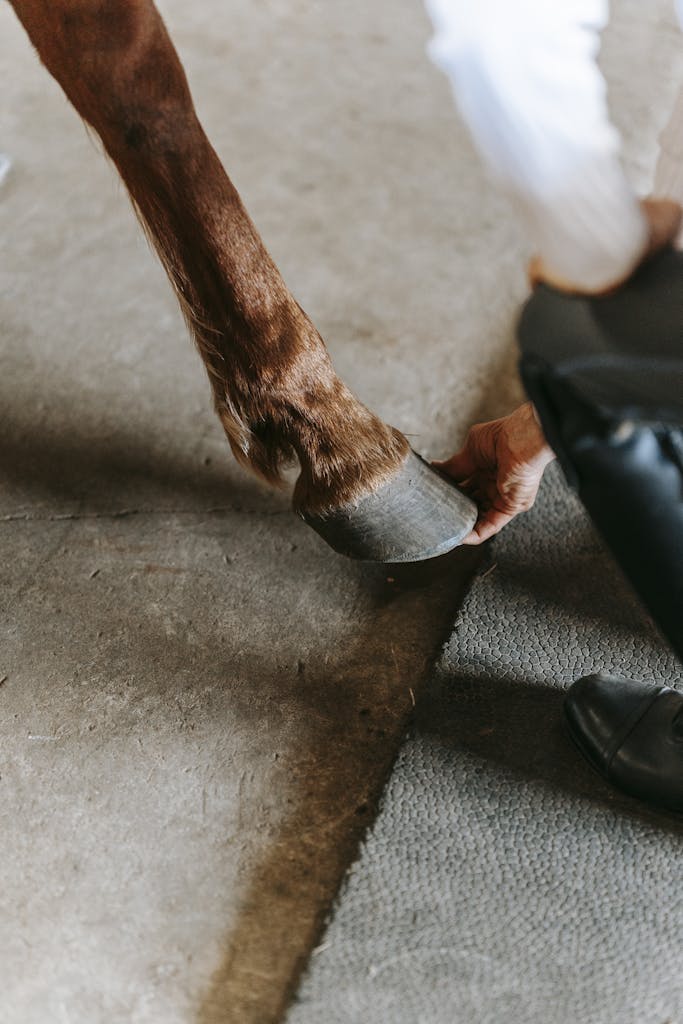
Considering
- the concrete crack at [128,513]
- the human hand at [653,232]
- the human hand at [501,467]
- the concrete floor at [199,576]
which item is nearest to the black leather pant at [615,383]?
the human hand at [653,232]

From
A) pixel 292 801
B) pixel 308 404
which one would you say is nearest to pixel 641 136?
pixel 308 404

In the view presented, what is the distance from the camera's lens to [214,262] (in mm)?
1047

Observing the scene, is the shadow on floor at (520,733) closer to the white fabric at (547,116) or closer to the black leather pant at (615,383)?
the black leather pant at (615,383)

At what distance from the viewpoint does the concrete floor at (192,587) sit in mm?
950

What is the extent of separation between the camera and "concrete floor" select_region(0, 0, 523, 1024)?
0.95 meters

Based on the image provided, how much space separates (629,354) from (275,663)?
0.65 meters

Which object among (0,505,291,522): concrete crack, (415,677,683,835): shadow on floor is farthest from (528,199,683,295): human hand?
(0,505,291,522): concrete crack

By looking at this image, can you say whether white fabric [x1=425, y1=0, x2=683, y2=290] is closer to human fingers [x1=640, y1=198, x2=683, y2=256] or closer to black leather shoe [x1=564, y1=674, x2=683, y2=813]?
human fingers [x1=640, y1=198, x2=683, y2=256]

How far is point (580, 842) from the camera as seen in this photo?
99cm

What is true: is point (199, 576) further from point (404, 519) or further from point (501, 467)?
point (501, 467)

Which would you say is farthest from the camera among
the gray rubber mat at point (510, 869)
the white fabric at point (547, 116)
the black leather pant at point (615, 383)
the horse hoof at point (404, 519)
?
the horse hoof at point (404, 519)

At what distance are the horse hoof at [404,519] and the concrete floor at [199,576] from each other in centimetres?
10

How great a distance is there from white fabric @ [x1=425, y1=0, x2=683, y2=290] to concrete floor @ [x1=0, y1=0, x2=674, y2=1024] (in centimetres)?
64

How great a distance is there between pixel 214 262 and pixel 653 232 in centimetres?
56
